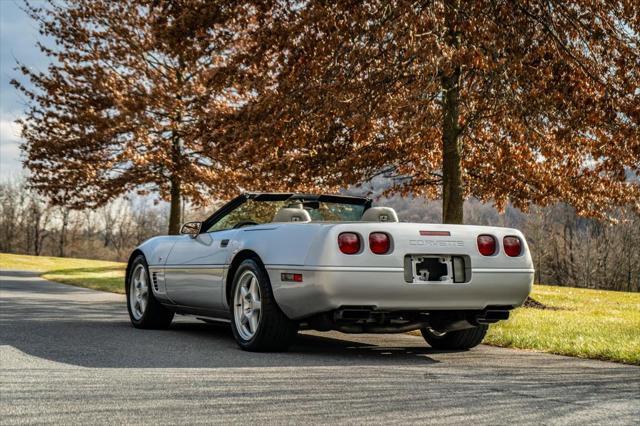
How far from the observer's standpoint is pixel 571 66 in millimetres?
10500

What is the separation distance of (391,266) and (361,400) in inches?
64.2

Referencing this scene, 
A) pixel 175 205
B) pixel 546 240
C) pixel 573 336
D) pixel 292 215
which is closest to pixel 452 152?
pixel 573 336

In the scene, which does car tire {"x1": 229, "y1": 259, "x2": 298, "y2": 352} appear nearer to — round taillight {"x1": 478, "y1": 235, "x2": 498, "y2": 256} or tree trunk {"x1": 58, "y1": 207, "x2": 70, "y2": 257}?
round taillight {"x1": 478, "y1": 235, "x2": 498, "y2": 256}

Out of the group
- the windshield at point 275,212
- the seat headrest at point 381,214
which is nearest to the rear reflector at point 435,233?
the seat headrest at point 381,214

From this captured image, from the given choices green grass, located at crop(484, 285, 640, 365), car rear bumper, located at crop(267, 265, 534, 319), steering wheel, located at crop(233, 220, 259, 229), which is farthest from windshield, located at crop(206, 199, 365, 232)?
green grass, located at crop(484, 285, 640, 365)

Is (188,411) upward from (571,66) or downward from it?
downward

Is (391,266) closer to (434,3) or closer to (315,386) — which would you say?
(315,386)

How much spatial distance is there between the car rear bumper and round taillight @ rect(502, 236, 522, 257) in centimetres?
15

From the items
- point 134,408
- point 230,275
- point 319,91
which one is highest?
point 319,91

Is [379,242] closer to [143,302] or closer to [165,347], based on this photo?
[165,347]

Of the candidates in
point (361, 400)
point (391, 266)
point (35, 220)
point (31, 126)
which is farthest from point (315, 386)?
point (35, 220)

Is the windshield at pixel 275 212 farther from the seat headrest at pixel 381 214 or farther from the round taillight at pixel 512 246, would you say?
the round taillight at pixel 512 246

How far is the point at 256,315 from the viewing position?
6.18 m

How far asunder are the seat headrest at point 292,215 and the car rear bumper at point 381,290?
629 mm
